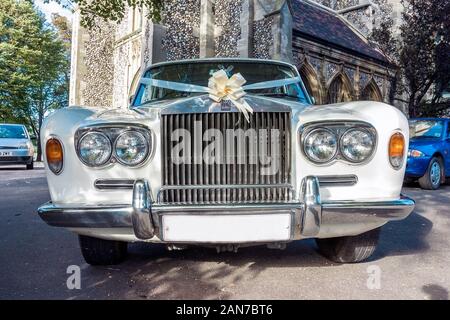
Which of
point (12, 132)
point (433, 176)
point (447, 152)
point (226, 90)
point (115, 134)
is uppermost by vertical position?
point (12, 132)

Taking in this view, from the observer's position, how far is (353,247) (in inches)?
118

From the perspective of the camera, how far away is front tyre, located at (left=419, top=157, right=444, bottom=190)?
821 centimetres

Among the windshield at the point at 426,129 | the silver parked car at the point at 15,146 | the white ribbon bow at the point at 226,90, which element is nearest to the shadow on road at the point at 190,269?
the white ribbon bow at the point at 226,90

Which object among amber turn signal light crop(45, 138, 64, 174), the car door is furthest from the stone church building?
amber turn signal light crop(45, 138, 64, 174)

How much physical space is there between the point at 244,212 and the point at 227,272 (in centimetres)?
81

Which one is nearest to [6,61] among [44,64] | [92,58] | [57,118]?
[44,64]

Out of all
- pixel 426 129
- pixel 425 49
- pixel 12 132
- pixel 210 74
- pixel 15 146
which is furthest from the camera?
pixel 425 49

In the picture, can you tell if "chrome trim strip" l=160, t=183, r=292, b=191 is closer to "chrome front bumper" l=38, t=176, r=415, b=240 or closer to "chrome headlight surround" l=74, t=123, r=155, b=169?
"chrome front bumper" l=38, t=176, r=415, b=240

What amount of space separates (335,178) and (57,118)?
6.31 feet

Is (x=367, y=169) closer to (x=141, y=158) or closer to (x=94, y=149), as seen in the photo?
(x=141, y=158)

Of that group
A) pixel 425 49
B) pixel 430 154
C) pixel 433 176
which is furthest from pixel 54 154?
pixel 425 49

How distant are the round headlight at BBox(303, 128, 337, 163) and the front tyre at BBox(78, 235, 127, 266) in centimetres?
167

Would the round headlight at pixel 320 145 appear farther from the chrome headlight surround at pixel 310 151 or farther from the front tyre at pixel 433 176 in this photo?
the front tyre at pixel 433 176

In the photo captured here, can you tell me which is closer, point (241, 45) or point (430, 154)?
point (430, 154)
